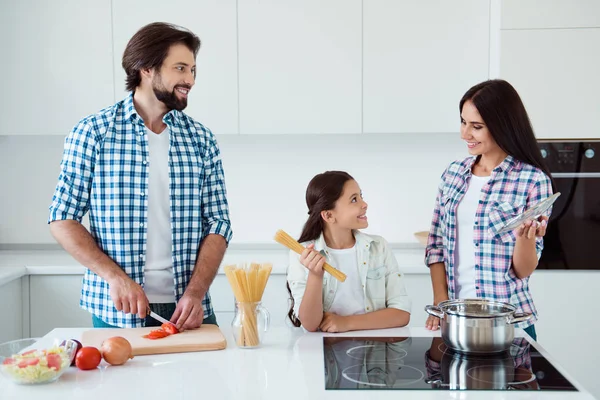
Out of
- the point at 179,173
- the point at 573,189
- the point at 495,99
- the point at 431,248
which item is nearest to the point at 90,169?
the point at 179,173

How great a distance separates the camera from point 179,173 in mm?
2051

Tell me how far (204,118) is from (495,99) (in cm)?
167

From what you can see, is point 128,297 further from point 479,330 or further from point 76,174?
point 479,330

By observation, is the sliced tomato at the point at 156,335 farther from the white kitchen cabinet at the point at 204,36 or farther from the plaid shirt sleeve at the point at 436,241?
the white kitchen cabinet at the point at 204,36

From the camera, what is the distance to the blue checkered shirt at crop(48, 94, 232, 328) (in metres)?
1.99

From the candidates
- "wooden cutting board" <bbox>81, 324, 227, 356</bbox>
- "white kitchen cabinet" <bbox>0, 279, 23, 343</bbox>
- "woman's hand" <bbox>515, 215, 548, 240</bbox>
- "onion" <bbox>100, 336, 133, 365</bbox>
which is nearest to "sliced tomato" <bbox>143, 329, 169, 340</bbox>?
"wooden cutting board" <bbox>81, 324, 227, 356</bbox>

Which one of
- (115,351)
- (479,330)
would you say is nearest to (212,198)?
(115,351)

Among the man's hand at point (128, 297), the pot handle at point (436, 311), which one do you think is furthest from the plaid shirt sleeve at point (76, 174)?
the pot handle at point (436, 311)

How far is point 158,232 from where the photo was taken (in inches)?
80.9

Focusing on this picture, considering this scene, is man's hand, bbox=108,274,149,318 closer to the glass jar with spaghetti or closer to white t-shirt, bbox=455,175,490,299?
the glass jar with spaghetti

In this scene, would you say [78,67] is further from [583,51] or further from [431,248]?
[583,51]

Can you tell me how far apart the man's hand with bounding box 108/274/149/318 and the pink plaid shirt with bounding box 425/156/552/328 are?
0.95 meters

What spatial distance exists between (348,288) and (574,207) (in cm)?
155

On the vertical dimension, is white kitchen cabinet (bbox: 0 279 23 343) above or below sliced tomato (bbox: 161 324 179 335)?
below
